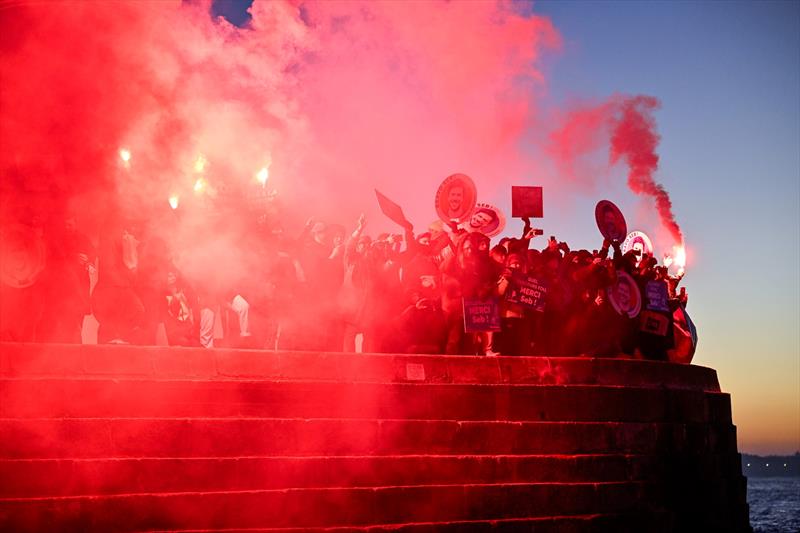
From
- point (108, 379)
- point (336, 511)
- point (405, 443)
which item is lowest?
point (336, 511)

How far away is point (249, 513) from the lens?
906 centimetres

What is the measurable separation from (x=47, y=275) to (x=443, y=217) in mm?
5868

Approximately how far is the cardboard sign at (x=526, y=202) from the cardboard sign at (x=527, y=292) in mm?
1386

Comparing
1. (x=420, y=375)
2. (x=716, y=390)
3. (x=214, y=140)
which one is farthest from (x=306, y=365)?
(x=716, y=390)

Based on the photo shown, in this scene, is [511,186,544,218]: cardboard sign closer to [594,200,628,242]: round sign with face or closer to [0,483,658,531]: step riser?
[594,200,628,242]: round sign with face

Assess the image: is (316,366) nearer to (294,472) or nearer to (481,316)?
(294,472)

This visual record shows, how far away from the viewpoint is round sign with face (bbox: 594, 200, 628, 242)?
1413 centimetres

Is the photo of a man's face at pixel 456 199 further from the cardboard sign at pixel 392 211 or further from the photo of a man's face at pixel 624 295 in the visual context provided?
the photo of a man's face at pixel 624 295

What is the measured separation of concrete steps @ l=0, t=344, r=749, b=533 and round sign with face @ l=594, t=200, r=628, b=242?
283cm

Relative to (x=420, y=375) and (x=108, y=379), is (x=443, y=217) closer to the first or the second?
(x=420, y=375)

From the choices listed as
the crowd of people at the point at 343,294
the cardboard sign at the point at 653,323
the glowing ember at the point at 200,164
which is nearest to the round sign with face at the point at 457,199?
the crowd of people at the point at 343,294

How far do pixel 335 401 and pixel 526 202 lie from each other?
193 inches

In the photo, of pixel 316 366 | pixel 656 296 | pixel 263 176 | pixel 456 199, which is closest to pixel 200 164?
pixel 263 176

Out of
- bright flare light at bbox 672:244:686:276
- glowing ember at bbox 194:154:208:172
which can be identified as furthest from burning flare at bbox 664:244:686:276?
glowing ember at bbox 194:154:208:172
